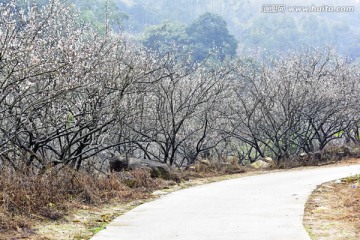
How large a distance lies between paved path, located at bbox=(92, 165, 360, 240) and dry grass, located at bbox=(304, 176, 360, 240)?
0.79 ft

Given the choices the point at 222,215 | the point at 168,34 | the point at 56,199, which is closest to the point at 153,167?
the point at 56,199

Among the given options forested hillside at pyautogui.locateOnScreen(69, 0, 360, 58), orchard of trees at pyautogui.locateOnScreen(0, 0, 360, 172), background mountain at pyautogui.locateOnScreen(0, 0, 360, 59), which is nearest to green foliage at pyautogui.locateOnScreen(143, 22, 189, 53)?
forested hillside at pyautogui.locateOnScreen(69, 0, 360, 58)

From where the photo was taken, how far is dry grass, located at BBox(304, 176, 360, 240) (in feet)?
26.7

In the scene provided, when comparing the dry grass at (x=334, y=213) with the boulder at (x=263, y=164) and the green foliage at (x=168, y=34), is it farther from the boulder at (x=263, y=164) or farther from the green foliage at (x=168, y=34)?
the green foliage at (x=168, y=34)

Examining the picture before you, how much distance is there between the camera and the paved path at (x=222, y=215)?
7.91 metres

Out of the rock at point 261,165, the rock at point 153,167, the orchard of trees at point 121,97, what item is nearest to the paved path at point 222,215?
the rock at point 153,167

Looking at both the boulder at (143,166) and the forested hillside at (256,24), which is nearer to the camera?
the boulder at (143,166)

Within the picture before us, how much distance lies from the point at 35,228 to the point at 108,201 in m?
3.58

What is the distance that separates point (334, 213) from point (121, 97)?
20.0ft

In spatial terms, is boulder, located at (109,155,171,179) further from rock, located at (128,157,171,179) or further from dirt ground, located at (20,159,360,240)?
dirt ground, located at (20,159,360,240)

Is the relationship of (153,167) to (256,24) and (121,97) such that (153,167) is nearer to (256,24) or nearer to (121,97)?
(121,97)

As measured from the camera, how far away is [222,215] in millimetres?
9781

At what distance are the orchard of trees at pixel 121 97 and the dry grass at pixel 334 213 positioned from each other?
507 centimetres

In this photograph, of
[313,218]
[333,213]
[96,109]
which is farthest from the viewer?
[96,109]
